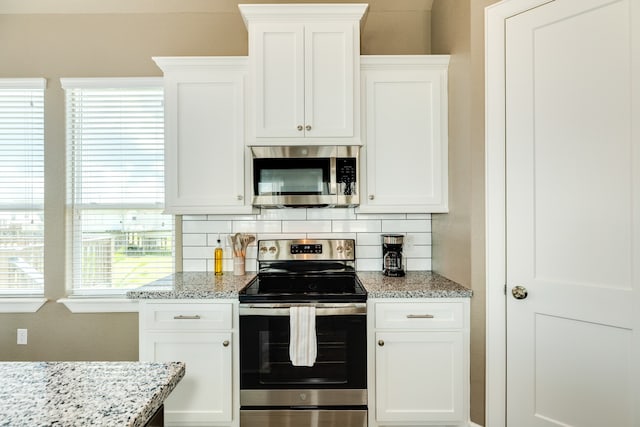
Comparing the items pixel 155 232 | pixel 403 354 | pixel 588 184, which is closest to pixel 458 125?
pixel 588 184

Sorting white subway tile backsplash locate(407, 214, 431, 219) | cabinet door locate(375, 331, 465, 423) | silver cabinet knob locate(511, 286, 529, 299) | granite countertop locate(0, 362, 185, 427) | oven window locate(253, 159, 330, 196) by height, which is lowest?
cabinet door locate(375, 331, 465, 423)

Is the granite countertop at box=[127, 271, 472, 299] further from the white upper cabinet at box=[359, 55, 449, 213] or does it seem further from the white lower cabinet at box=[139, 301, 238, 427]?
the white upper cabinet at box=[359, 55, 449, 213]

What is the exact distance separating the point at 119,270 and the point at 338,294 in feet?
5.75

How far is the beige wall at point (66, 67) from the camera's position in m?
2.47

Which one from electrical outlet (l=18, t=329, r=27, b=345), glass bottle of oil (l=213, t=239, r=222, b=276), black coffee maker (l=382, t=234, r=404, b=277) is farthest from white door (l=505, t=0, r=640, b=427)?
electrical outlet (l=18, t=329, r=27, b=345)

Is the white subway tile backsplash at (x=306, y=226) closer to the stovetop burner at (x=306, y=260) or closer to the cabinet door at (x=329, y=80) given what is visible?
the stovetop burner at (x=306, y=260)

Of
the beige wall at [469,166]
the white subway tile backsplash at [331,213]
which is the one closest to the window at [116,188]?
the white subway tile backsplash at [331,213]

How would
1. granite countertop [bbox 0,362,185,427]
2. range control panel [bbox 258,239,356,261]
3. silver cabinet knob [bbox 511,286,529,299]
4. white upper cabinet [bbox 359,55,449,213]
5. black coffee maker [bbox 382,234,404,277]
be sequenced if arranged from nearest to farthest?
1. granite countertop [bbox 0,362,185,427]
2. silver cabinet knob [bbox 511,286,529,299]
3. white upper cabinet [bbox 359,55,449,213]
4. black coffee maker [bbox 382,234,404,277]
5. range control panel [bbox 258,239,356,261]

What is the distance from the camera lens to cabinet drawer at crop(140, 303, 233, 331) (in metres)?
1.84

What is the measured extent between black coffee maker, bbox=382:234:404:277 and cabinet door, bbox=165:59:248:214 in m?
1.01

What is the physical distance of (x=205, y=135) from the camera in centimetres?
214

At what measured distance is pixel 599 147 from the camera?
1.48 metres

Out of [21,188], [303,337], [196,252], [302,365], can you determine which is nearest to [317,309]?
[303,337]

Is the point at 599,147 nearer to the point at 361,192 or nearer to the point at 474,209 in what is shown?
the point at 474,209
